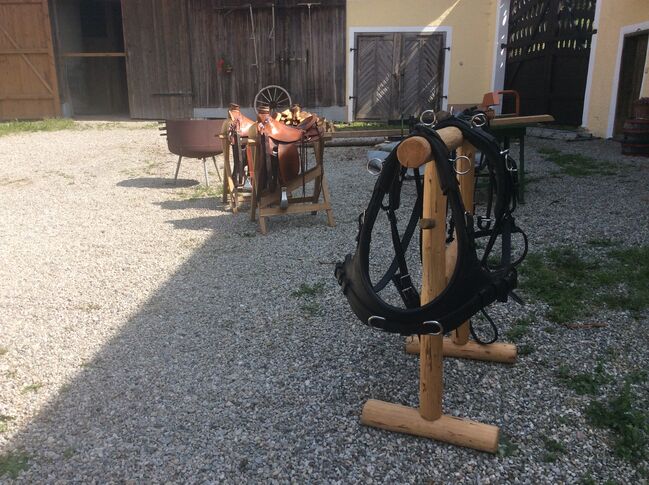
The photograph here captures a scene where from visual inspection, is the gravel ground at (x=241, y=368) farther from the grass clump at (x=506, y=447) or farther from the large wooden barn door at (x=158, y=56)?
the large wooden barn door at (x=158, y=56)

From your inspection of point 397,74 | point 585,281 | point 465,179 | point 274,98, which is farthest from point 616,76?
point 465,179

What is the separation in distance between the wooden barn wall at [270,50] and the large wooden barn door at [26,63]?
3.59m

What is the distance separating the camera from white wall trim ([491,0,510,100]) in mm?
11516

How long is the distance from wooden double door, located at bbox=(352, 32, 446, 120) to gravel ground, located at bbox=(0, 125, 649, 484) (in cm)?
823

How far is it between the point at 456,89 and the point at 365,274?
11407mm

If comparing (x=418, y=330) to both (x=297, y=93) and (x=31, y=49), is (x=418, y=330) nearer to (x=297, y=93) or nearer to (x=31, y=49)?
(x=297, y=93)

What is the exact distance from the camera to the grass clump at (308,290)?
10.8 ft

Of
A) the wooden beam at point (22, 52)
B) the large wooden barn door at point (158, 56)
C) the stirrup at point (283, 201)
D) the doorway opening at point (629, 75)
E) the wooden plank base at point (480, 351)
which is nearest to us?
→ the wooden plank base at point (480, 351)

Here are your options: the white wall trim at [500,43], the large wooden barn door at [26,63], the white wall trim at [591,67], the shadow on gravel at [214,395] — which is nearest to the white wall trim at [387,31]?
the white wall trim at [500,43]

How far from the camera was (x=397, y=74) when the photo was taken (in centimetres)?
1230

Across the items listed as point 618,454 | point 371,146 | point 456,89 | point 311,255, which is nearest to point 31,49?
point 371,146

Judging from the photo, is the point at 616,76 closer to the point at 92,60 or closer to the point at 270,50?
the point at 270,50

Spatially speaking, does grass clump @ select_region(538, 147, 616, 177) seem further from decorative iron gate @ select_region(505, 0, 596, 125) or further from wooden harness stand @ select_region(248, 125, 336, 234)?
wooden harness stand @ select_region(248, 125, 336, 234)

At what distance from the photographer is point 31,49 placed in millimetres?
12938
